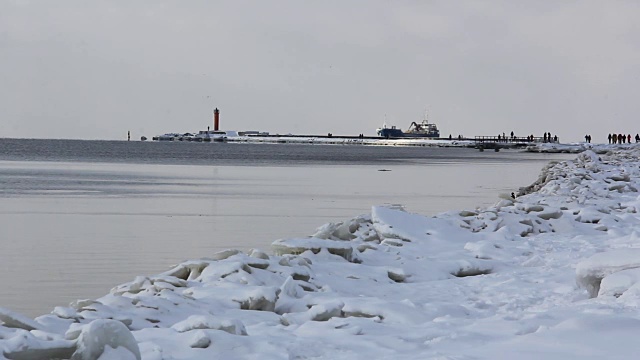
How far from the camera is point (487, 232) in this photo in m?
11.2

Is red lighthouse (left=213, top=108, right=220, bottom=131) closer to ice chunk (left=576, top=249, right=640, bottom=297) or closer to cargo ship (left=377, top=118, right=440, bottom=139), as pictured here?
cargo ship (left=377, top=118, right=440, bottom=139)

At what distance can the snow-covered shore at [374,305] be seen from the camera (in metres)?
4.90

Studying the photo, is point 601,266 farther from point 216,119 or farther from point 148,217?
point 216,119

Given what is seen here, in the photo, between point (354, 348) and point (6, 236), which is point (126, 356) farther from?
point (6, 236)

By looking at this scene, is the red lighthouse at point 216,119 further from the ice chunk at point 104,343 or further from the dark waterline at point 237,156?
the ice chunk at point 104,343

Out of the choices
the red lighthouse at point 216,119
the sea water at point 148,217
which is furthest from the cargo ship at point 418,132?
the sea water at point 148,217

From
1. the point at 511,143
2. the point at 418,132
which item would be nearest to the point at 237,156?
the point at 511,143

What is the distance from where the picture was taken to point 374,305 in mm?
6254

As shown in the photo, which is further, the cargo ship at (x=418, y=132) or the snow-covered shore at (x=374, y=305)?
the cargo ship at (x=418, y=132)

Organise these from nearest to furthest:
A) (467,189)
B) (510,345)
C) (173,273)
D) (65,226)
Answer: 1. (510,345)
2. (173,273)
3. (65,226)
4. (467,189)

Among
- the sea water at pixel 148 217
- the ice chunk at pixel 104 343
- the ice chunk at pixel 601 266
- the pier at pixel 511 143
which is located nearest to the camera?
the ice chunk at pixel 104 343

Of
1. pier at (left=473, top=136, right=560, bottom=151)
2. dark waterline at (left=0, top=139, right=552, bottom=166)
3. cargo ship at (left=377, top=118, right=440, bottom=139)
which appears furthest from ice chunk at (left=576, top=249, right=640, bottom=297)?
cargo ship at (left=377, top=118, right=440, bottom=139)

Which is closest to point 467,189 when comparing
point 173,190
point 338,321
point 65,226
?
point 173,190

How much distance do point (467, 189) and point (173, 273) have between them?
20.4 metres
